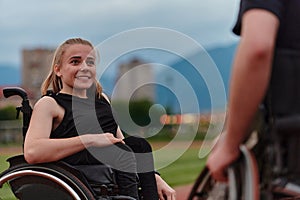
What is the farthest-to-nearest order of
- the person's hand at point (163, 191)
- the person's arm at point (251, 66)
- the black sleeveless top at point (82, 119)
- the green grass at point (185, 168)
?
the green grass at point (185, 168) < the person's hand at point (163, 191) < the black sleeveless top at point (82, 119) < the person's arm at point (251, 66)

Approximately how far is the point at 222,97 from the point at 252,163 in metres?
0.67

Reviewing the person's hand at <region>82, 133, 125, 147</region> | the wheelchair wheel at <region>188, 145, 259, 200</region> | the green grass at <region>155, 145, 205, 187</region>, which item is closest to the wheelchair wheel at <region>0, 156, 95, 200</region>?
the person's hand at <region>82, 133, 125, 147</region>

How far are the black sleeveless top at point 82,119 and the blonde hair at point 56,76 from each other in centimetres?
5

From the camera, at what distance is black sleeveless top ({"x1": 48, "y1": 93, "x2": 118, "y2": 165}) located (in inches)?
74.0

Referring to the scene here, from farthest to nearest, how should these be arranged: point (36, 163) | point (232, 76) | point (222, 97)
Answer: point (36, 163) < point (222, 97) < point (232, 76)

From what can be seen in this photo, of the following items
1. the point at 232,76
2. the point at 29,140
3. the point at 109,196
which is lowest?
the point at 109,196

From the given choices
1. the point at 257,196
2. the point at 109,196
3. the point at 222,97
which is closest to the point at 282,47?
the point at 257,196

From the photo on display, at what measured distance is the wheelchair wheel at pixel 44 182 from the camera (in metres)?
1.83

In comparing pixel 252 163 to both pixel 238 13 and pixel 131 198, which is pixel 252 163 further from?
pixel 131 198

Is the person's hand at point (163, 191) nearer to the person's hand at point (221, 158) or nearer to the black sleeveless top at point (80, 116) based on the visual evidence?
the black sleeveless top at point (80, 116)

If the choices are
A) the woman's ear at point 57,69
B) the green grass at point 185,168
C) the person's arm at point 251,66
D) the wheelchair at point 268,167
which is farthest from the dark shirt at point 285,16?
the green grass at point 185,168

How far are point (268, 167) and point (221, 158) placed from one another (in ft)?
0.24

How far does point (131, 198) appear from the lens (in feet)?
6.23

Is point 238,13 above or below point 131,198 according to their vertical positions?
above
